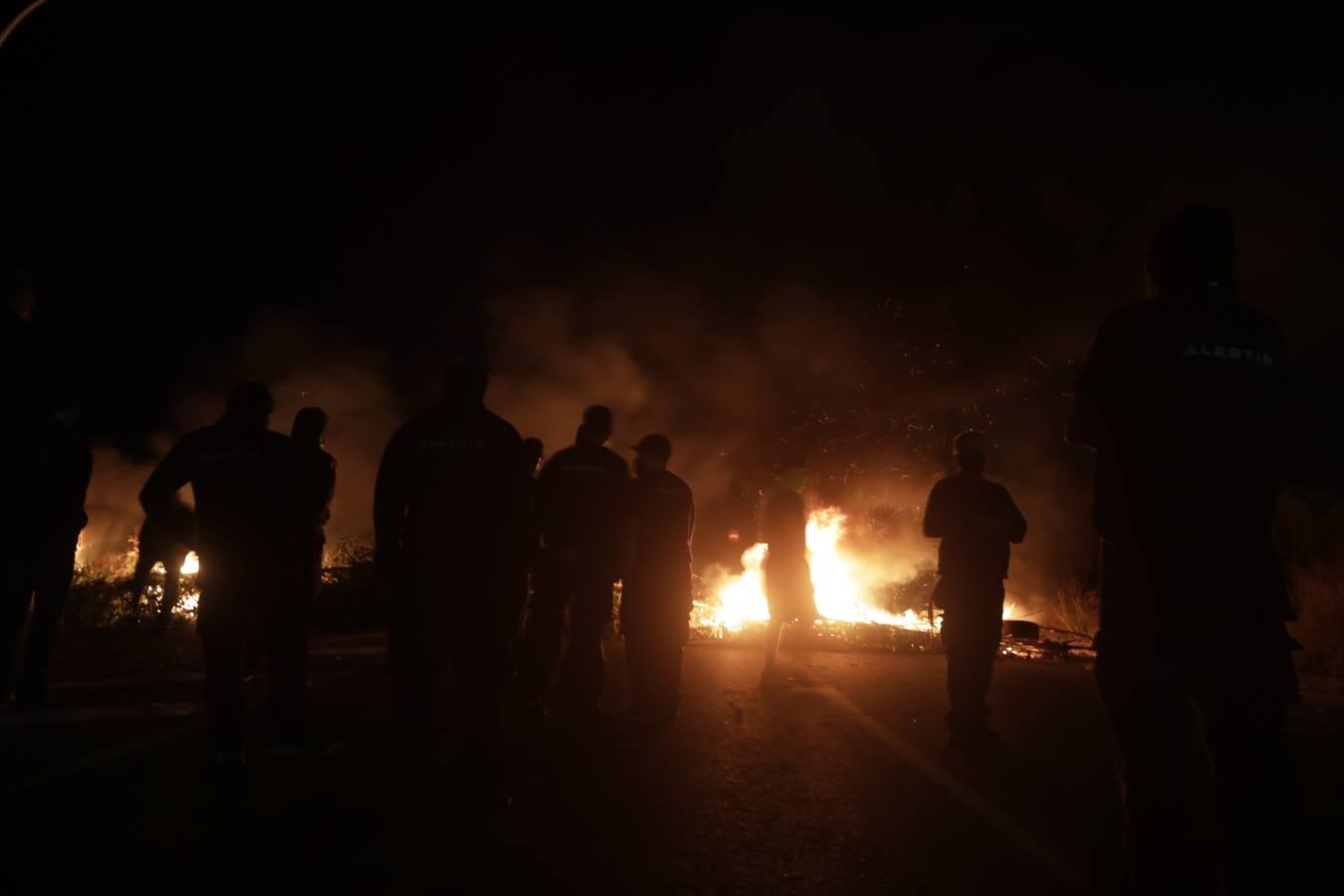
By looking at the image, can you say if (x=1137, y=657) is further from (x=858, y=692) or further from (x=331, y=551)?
(x=331, y=551)

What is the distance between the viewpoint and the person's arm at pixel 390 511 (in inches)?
162

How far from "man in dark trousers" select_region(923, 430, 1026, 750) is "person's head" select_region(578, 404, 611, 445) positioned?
86.2 inches

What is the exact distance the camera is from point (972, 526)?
5.79 m

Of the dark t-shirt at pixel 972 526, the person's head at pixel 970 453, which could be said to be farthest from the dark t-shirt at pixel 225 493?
the person's head at pixel 970 453

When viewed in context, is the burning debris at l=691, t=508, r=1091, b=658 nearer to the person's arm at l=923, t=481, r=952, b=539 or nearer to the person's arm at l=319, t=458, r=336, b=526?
the person's arm at l=923, t=481, r=952, b=539

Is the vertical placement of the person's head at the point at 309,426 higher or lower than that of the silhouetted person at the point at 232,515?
higher

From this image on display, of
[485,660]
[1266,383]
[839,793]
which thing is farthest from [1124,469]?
[485,660]

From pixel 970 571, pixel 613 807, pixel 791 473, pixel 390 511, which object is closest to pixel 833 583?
pixel 791 473

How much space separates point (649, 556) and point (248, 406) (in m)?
2.90

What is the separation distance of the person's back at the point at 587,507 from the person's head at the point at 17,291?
3.65 meters

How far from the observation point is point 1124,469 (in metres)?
2.41

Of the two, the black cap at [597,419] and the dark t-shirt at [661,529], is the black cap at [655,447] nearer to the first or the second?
the dark t-shirt at [661,529]

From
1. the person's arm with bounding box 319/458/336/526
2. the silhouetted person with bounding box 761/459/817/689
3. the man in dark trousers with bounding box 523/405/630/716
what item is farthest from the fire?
the person's arm with bounding box 319/458/336/526

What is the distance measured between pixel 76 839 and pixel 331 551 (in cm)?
1448
